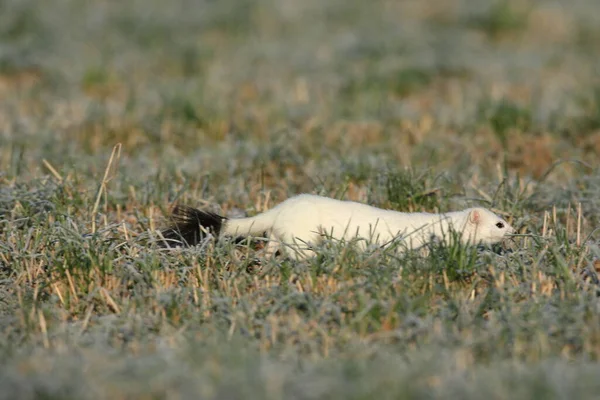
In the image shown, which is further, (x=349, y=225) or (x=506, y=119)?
(x=506, y=119)

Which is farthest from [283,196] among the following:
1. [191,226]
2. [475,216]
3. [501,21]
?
[501,21]

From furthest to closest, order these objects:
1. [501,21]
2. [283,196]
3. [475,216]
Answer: [501,21]
[283,196]
[475,216]

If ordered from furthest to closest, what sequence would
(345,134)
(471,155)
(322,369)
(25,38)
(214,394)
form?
1. (25,38)
2. (345,134)
3. (471,155)
4. (322,369)
5. (214,394)

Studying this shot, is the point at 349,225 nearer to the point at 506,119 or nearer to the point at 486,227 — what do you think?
the point at 486,227

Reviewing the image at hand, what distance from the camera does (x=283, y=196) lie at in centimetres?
549

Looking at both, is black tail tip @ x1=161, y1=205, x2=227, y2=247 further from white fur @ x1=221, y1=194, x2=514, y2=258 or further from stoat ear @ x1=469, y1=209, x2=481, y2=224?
stoat ear @ x1=469, y1=209, x2=481, y2=224

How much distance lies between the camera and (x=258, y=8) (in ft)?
36.0

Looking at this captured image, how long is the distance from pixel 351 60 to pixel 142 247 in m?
5.60

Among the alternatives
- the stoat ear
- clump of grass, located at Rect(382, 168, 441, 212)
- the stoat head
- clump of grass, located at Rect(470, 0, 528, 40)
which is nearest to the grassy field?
clump of grass, located at Rect(382, 168, 441, 212)

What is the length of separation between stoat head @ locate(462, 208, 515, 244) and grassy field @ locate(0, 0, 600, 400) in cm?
12

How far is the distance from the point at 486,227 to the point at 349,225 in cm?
64

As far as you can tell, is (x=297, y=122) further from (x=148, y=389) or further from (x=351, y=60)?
(x=148, y=389)

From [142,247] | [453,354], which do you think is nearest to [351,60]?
[142,247]

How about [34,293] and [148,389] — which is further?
[34,293]
